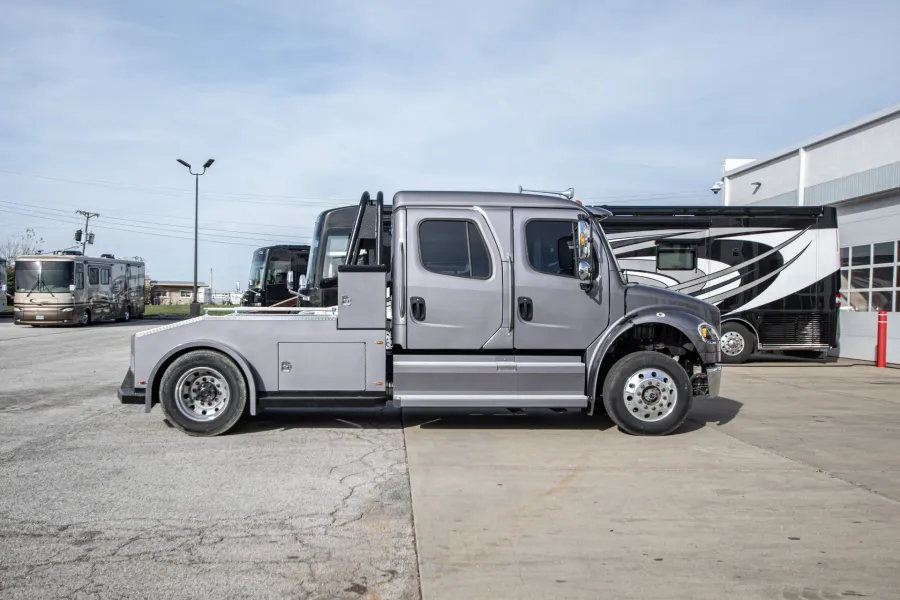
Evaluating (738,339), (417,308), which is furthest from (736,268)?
(417,308)

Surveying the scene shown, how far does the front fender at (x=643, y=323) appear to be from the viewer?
25.4 ft

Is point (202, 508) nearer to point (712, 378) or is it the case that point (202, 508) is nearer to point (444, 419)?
point (444, 419)

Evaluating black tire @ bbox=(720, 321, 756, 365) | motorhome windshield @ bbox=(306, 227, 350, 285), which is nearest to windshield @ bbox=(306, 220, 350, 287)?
motorhome windshield @ bbox=(306, 227, 350, 285)

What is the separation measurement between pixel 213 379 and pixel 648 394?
444 centimetres

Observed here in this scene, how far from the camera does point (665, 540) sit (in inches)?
183

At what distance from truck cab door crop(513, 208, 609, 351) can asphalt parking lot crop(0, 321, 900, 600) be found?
1085mm

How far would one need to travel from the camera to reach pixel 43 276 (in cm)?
2955

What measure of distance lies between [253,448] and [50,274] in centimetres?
2644

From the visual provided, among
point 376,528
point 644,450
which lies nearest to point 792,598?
point 376,528

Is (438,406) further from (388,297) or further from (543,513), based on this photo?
(543,513)

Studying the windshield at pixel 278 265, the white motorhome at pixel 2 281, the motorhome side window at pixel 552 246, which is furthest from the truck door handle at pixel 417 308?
the white motorhome at pixel 2 281

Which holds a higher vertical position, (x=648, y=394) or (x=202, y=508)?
(x=648, y=394)

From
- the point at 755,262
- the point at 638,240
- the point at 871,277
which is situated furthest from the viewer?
the point at 871,277

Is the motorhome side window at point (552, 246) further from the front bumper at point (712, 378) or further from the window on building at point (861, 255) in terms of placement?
the window on building at point (861, 255)
